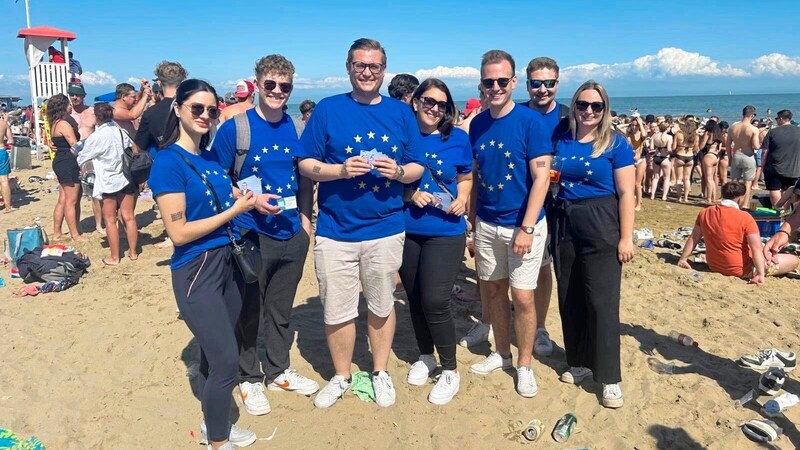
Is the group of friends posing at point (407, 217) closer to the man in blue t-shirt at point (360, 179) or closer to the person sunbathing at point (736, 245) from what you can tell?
the man in blue t-shirt at point (360, 179)

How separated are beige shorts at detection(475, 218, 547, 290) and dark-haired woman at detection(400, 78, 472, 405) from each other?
0.73 ft

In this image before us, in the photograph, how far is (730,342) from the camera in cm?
484

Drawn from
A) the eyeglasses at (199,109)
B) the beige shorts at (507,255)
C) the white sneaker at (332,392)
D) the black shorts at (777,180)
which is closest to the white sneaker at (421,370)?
the white sneaker at (332,392)

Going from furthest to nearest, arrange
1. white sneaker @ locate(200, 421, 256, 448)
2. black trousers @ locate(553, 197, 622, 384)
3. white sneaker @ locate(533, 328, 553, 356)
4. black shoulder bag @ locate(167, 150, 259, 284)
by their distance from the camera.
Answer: white sneaker @ locate(533, 328, 553, 356) < black trousers @ locate(553, 197, 622, 384) < white sneaker @ locate(200, 421, 256, 448) < black shoulder bag @ locate(167, 150, 259, 284)

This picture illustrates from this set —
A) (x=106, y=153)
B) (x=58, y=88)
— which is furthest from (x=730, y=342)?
(x=58, y=88)

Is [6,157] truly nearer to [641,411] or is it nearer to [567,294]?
[567,294]

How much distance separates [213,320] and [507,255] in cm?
202

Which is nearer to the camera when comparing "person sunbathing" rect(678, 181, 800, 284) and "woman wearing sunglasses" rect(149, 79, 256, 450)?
"woman wearing sunglasses" rect(149, 79, 256, 450)

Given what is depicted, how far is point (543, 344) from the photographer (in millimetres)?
4512

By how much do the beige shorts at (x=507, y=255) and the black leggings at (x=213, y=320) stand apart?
177 centimetres

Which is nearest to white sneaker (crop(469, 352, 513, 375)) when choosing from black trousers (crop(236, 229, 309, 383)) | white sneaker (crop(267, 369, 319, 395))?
white sneaker (crop(267, 369, 319, 395))

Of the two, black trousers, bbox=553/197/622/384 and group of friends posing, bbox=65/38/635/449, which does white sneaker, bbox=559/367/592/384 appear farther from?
black trousers, bbox=553/197/622/384

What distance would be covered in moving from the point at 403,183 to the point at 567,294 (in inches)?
59.5

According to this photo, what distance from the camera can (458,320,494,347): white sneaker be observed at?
4.71 meters
